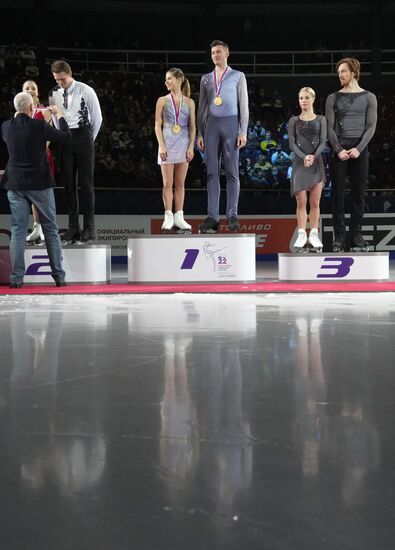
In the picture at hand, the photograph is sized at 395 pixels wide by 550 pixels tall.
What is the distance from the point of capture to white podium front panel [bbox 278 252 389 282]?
8000 millimetres

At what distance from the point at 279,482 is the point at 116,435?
60 centimetres

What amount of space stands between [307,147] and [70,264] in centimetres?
264

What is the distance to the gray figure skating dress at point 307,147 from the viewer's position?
7711 mm

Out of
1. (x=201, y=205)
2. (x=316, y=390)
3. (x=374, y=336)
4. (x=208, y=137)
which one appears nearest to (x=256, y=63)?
(x=201, y=205)

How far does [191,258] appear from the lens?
802 cm

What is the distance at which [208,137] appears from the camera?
25.3 ft

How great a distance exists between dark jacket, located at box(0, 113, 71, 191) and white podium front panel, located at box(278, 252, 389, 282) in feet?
8.41

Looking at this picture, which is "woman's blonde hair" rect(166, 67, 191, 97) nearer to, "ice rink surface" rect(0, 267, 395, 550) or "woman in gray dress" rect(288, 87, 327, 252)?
Result: "woman in gray dress" rect(288, 87, 327, 252)

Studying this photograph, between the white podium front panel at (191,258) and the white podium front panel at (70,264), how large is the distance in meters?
0.33

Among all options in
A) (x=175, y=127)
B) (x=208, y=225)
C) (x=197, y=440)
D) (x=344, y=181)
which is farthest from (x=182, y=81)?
(x=197, y=440)

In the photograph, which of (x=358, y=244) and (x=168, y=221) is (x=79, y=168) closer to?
(x=168, y=221)

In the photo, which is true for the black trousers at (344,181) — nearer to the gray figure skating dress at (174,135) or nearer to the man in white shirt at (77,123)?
the gray figure skating dress at (174,135)

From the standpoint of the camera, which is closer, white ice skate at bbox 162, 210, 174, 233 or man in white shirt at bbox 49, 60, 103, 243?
man in white shirt at bbox 49, 60, 103, 243

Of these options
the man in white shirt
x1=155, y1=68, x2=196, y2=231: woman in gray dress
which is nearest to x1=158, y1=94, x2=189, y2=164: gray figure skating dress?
x1=155, y1=68, x2=196, y2=231: woman in gray dress
